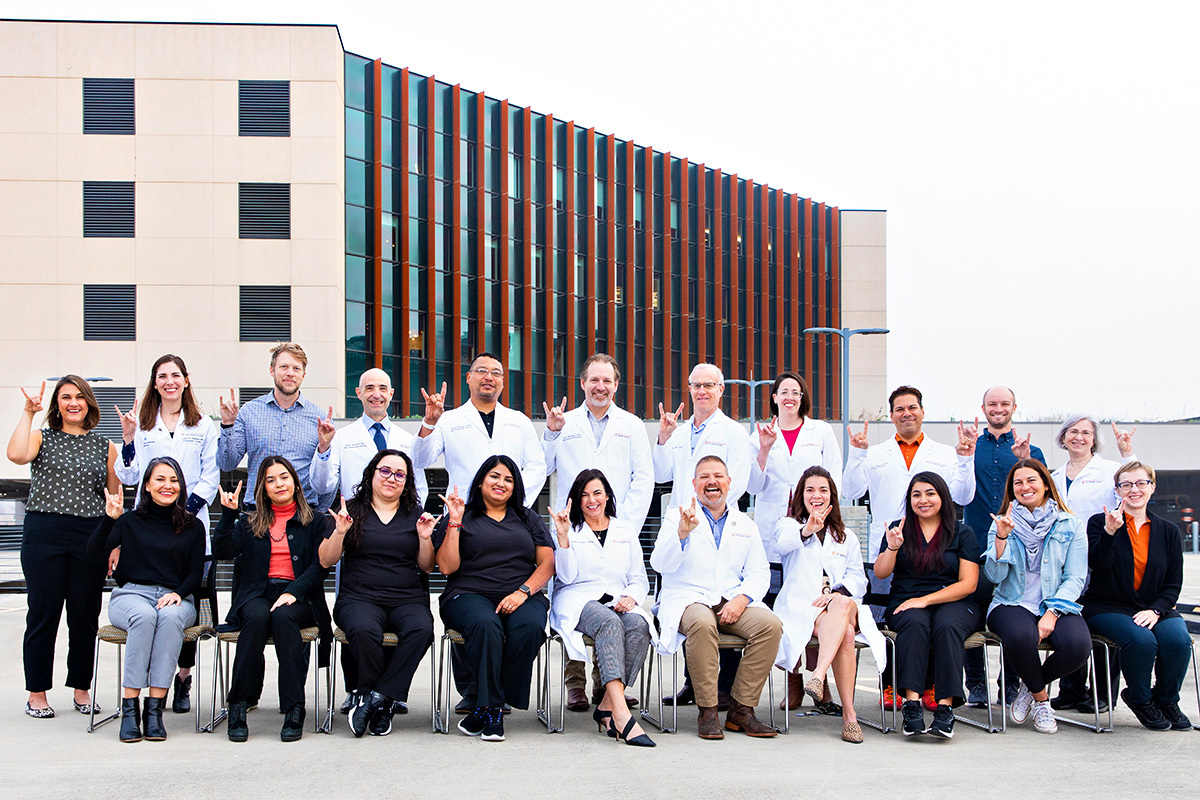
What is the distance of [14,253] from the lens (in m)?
29.8

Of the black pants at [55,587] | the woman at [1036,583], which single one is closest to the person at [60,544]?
the black pants at [55,587]

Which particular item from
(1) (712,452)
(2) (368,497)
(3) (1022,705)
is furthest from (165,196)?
(3) (1022,705)

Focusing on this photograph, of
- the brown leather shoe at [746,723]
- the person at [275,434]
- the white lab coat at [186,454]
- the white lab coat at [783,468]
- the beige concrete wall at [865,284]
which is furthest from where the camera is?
the beige concrete wall at [865,284]

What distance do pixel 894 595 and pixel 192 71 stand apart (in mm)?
28025

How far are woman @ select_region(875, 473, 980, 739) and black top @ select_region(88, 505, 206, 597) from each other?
3847 mm

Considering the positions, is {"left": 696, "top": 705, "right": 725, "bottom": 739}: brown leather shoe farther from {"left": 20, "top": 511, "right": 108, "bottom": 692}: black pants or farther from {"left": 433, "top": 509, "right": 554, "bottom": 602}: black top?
{"left": 20, "top": 511, "right": 108, "bottom": 692}: black pants

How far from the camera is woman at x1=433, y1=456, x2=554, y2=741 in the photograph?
5.95 metres

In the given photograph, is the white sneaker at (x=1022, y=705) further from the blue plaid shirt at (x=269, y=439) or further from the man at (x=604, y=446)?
the blue plaid shirt at (x=269, y=439)

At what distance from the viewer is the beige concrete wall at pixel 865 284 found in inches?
1975

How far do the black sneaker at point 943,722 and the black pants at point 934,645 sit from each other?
7 centimetres

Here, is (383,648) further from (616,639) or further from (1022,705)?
(1022,705)

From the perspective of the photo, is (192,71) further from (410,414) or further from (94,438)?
(94,438)

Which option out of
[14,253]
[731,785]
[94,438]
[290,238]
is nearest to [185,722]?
[94,438]

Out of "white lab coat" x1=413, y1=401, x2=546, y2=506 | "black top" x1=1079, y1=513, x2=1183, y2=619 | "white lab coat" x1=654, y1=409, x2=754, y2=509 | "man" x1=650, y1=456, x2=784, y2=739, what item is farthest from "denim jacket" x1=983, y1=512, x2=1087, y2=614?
"white lab coat" x1=413, y1=401, x2=546, y2=506
